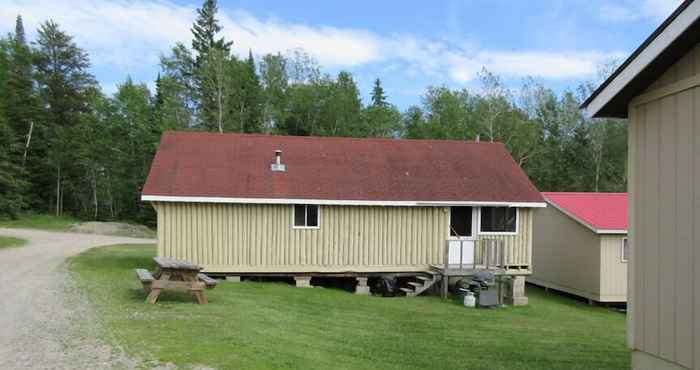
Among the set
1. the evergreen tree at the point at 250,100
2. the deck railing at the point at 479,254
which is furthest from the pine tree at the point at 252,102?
the deck railing at the point at 479,254

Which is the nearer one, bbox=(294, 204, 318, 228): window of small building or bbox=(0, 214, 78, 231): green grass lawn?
bbox=(294, 204, 318, 228): window of small building

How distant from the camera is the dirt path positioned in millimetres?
7250

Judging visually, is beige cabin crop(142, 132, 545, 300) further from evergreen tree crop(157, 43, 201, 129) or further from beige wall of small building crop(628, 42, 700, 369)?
evergreen tree crop(157, 43, 201, 129)

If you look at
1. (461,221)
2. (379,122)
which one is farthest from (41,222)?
(461,221)

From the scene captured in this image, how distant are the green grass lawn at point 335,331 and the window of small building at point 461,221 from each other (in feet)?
8.78

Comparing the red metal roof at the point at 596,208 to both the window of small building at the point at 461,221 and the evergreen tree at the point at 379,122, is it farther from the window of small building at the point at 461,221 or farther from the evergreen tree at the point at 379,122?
the evergreen tree at the point at 379,122

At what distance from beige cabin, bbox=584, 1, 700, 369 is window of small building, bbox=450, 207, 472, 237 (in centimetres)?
1180

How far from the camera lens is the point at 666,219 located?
18.8 ft

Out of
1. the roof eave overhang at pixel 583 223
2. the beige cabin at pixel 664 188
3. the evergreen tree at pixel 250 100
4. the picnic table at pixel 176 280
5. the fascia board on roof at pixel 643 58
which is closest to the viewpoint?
the fascia board on roof at pixel 643 58

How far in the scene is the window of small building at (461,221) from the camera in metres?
18.2

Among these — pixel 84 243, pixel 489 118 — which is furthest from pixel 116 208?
pixel 489 118

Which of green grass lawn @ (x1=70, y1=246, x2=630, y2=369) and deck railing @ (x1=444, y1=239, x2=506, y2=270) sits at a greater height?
deck railing @ (x1=444, y1=239, x2=506, y2=270)

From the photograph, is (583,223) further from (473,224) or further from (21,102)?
(21,102)

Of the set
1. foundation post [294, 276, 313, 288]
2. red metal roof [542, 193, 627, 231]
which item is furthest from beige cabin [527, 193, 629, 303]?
foundation post [294, 276, 313, 288]
